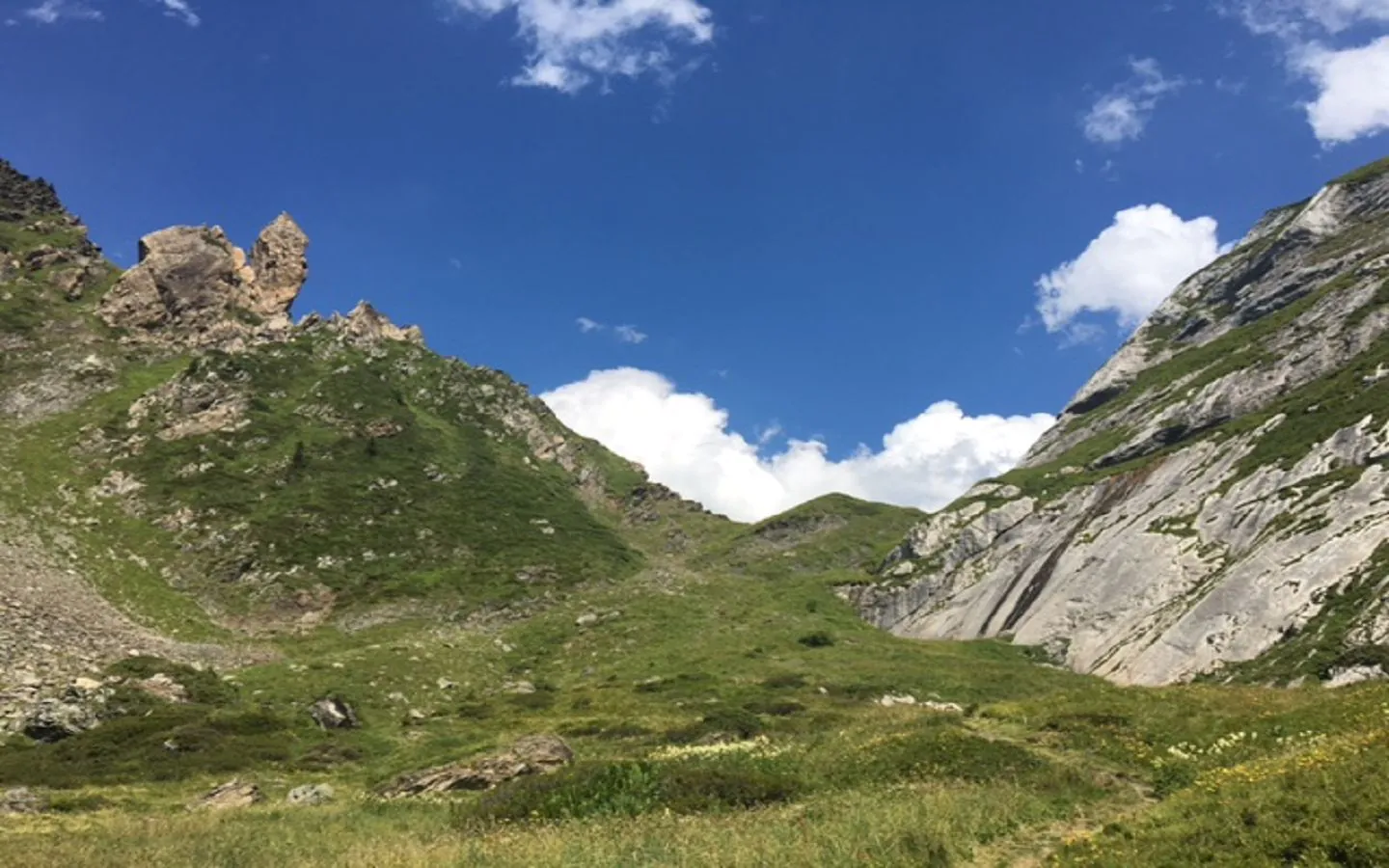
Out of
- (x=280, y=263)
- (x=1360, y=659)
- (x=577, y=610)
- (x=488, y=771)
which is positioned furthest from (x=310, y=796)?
(x=280, y=263)

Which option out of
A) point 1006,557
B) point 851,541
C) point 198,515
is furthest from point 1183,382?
point 198,515

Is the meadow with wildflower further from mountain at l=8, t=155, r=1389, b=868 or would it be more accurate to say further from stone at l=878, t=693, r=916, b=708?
stone at l=878, t=693, r=916, b=708

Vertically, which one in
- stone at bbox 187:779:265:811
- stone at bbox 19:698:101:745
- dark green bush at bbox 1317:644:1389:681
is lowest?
dark green bush at bbox 1317:644:1389:681

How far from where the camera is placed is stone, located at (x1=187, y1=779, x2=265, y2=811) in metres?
31.1

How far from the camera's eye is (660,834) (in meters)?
18.9

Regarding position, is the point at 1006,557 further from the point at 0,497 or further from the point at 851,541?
the point at 0,497

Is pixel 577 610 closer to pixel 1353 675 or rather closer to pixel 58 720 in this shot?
pixel 58 720

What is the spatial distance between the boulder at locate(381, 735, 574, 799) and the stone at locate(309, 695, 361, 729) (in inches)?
815

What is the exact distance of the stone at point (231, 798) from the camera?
102 ft

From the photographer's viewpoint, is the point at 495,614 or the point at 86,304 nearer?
the point at 495,614

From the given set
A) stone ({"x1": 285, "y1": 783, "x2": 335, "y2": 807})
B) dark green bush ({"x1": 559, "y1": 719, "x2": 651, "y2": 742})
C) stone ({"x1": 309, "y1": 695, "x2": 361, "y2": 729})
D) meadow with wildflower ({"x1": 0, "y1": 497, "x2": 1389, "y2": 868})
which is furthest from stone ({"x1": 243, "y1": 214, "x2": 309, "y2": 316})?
stone ({"x1": 285, "y1": 783, "x2": 335, "y2": 807})

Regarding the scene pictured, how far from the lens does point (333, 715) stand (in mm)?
53281

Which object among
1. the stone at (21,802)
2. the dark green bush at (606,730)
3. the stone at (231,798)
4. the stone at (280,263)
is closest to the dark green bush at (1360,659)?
the dark green bush at (606,730)

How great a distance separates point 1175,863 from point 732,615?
295ft
